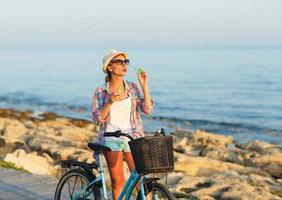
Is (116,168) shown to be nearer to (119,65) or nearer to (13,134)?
(119,65)

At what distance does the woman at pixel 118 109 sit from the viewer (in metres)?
5.90

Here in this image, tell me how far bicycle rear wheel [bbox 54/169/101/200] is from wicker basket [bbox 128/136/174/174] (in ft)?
3.85

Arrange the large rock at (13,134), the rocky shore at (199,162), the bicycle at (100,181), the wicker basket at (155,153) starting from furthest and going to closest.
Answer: the large rock at (13,134)
the rocky shore at (199,162)
the bicycle at (100,181)
the wicker basket at (155,153)

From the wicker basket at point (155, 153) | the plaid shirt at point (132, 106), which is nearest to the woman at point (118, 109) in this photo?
the plaid shirt at point (132, 106)

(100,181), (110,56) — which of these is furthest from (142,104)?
(100,181)

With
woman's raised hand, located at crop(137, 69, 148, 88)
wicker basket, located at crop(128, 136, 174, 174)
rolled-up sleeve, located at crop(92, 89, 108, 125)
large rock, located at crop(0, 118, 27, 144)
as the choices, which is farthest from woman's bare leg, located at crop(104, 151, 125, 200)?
large rock, located at crop(0, 118, 27, 144)

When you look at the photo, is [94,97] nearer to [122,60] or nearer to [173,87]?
[122,60]

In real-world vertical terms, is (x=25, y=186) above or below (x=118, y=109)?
below

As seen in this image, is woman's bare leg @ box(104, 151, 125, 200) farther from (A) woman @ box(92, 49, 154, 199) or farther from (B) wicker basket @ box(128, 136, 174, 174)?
(B) wicker basket @ box(128, 136, 174, 174)

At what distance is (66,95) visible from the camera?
55.3 m

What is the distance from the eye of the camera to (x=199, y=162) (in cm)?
1596

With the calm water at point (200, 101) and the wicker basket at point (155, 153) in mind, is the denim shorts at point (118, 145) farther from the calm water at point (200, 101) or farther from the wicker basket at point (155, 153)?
the calm water at point (200, 101)

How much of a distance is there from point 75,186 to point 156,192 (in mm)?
1390

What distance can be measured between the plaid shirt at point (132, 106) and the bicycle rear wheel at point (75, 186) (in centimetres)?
42
